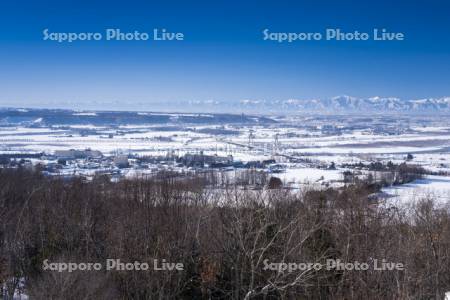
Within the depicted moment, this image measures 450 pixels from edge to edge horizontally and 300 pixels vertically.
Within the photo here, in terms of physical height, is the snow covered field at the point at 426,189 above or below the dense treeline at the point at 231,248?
below

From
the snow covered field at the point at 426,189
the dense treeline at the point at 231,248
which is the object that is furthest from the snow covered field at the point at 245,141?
the dense treeline at the point at 231,248

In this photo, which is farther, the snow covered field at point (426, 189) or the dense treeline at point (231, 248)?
the snow covered field at point (426, 189)

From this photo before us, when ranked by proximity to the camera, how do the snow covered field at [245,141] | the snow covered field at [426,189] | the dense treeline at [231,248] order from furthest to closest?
the snow covered field at [245,141] → the snow covered field at [426,189] → the dense treeline at [231,248]

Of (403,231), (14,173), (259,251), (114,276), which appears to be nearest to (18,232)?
(114,276)

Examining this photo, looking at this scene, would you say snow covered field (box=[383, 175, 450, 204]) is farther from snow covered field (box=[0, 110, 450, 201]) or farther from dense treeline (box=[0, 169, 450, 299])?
dense treeline (box=[0, 169, 450, 299])

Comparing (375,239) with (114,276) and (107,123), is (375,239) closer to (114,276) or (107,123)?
(114,276)

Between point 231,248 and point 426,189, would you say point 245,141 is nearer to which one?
point 426,189

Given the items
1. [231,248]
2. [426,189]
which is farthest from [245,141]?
[231,248]

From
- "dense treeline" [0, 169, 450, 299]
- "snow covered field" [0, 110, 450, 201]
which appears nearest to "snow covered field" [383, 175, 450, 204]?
"snow covered field" [0, 110, 450, 201]

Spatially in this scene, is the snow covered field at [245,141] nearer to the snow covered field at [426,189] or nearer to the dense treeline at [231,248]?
the snow covered field at [426,189]

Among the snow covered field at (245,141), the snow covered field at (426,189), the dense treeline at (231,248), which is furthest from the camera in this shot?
the snow covered field at (245,141)
